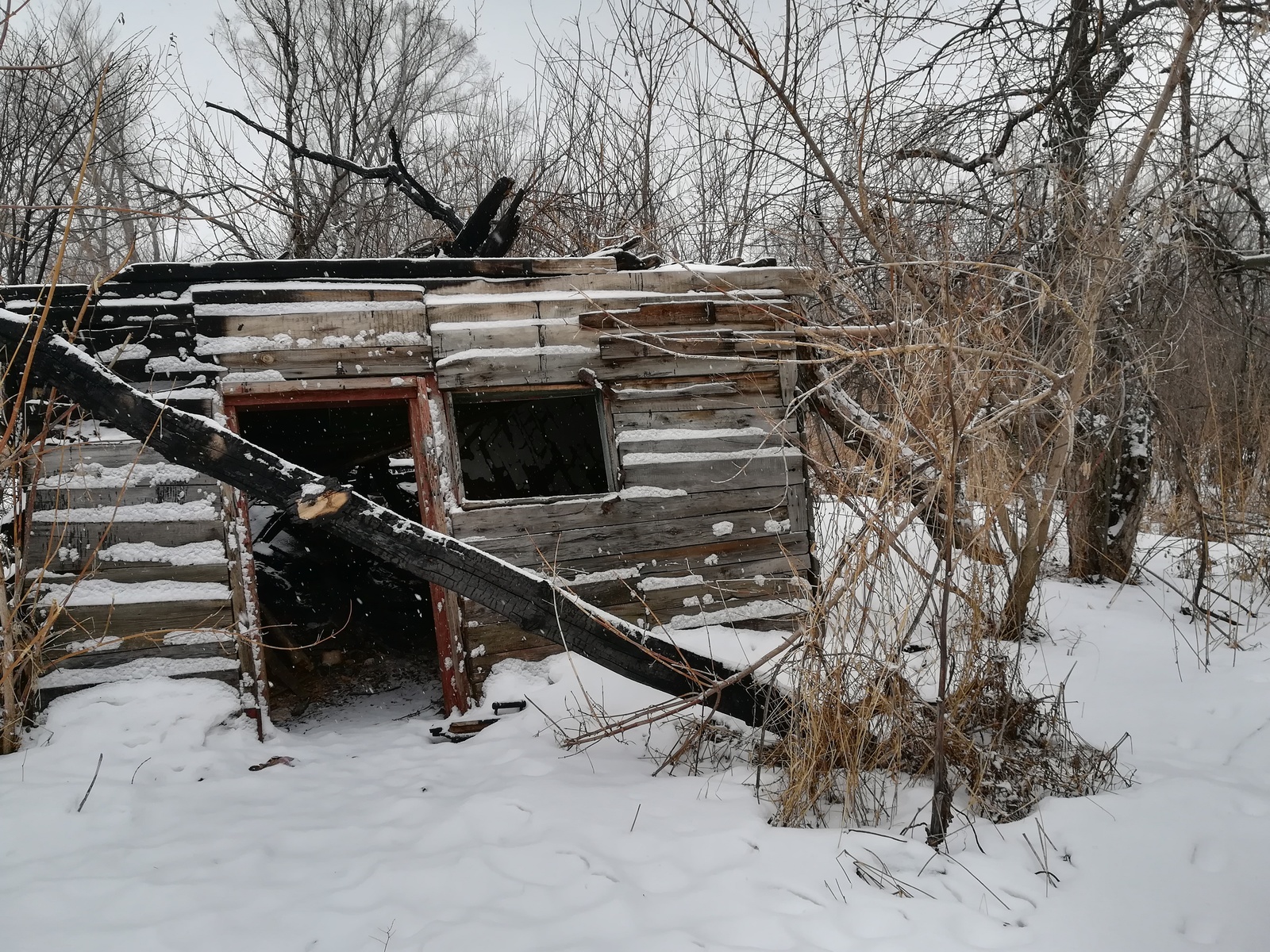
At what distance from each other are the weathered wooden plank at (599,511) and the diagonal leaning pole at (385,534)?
957 millimetres

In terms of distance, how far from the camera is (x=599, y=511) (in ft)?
16.0

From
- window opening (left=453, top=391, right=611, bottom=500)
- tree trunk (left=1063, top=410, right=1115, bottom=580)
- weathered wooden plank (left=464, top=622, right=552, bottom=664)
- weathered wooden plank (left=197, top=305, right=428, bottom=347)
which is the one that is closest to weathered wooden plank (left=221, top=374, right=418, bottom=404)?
weathered wooden plank (left=197, top=305, right=428, bottom=347)

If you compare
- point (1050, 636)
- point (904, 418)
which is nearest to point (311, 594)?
point (904, 418)

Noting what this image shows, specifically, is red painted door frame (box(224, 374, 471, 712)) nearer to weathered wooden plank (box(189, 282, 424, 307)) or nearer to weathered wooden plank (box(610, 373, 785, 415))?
weathered wooden plank (box(189, 282, 424, 307))

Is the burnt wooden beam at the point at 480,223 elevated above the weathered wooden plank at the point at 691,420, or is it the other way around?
the burnt wooden beam at the point at 480,223

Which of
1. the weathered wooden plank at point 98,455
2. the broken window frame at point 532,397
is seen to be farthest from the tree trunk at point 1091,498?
the weathered wooden plank at point 98,455

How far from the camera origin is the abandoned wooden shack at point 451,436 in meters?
4.19

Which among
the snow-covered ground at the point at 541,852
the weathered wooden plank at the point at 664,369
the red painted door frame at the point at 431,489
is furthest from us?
the weathered wooden plank at the point at 664,369

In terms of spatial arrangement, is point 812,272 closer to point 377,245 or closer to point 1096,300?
point 1096,300

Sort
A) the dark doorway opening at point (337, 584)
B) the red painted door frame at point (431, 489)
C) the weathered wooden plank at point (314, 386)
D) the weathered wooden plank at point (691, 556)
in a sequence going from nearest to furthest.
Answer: the weathered wooden plank at point (314, 386), the red painted door frame at point (431, 489), the weathered wooden plank at point (691, 556), the dark doorway opening at point (337, 584)

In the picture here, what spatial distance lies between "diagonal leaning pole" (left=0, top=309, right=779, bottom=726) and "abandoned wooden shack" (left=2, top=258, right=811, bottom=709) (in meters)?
0.48

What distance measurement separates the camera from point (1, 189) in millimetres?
7441

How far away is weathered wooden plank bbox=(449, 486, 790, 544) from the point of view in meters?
4.68

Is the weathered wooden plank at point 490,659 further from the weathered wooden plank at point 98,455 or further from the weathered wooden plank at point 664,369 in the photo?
the weathered wooden plank at point 98,455
